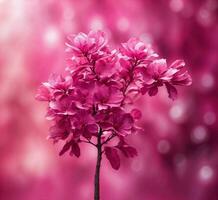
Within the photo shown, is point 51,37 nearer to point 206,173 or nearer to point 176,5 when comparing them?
point 176,5

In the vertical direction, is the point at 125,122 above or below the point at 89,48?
below

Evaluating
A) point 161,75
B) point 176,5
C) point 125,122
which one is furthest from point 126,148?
point 176,5

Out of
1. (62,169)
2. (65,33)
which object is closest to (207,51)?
(65,33)

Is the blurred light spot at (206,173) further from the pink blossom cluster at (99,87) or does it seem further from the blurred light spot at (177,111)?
the pink blossom cluster at (99,87)

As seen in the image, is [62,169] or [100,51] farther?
[62,169]

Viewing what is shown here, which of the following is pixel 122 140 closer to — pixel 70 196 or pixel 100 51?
pixel 100 51

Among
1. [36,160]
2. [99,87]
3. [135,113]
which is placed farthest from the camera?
Result: [36,160]
